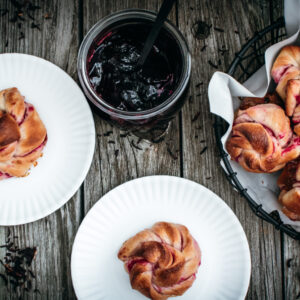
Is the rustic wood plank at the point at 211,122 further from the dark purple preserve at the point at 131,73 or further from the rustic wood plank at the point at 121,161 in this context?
the dark purple preserve at the point at 131,73

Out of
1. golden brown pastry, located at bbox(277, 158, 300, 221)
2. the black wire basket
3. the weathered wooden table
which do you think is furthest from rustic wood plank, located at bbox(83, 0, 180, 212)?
golden brown pastry, located at bbox(277, 158, 300, 221)

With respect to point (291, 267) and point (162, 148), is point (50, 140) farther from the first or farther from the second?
point (291, 267)

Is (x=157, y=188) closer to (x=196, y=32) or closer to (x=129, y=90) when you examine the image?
(x=129, y=90)

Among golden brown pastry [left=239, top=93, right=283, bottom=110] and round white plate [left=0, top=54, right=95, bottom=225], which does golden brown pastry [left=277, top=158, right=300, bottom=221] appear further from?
round white plate [left=0, top=54, right=95, bottom=225]

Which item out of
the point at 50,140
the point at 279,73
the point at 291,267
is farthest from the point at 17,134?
the point at 291,267

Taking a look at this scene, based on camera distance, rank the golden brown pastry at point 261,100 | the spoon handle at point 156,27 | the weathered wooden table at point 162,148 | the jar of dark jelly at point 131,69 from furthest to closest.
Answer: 1. the weathered wooden table at point 162,148
2. the golden brown pastry at point 261,100
3. the jar of dark jelly at point 131,69
4. the spoon handle at point 156,27

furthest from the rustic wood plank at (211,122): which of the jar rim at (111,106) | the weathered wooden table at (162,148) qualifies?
the jar rim at (111,106)
